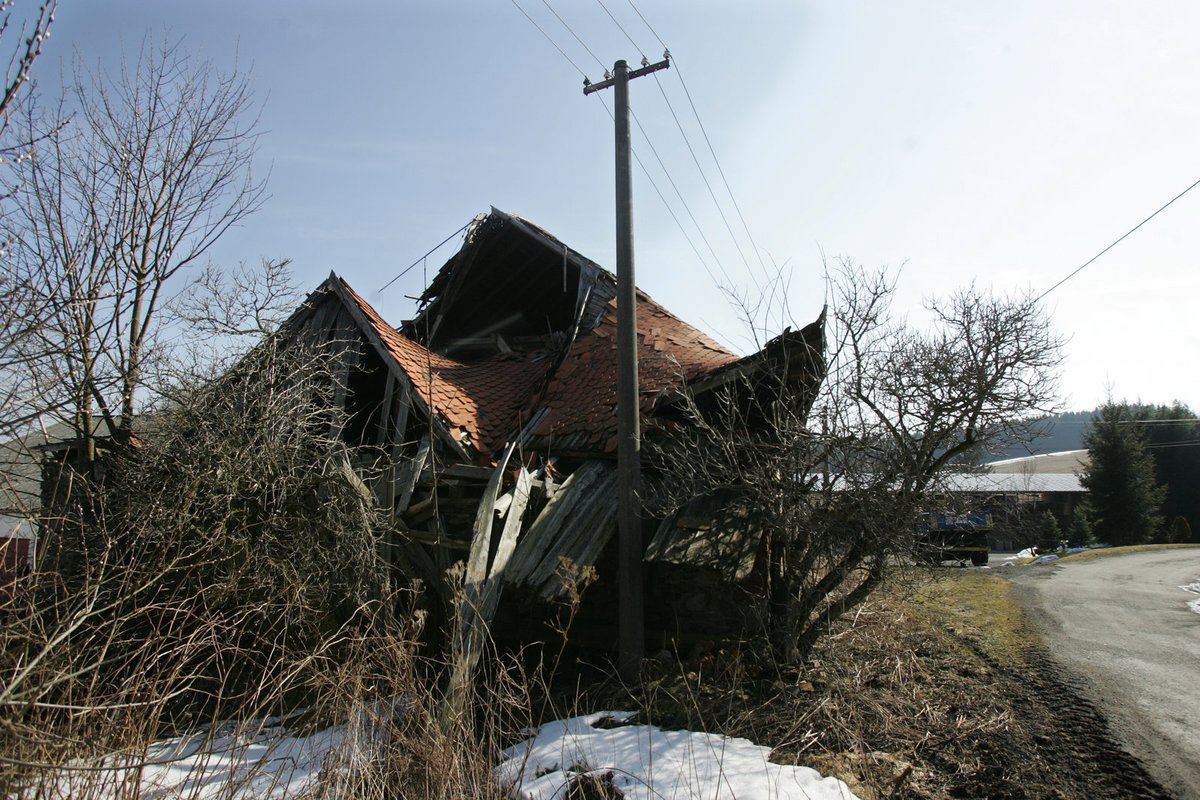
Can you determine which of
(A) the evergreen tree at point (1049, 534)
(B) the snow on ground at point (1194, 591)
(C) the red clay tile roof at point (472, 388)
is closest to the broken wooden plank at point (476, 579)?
(C) the red clay tile roof at point (472, 388)

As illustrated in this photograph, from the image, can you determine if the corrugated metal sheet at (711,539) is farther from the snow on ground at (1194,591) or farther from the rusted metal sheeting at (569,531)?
the snow on ground at (1194,591)

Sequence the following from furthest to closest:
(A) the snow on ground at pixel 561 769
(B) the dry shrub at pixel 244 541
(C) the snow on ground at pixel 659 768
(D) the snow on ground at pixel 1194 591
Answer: (D) the snow on ground at pixel 1194 591 → (B) the dry shrub at pixel 244 541 → (C) the snow on ground at pixel 659 768 → (A) the snow on ground at pixel 561 769

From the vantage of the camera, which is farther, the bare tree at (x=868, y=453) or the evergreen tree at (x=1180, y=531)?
the evergreen tree at (x=1180, y=531)

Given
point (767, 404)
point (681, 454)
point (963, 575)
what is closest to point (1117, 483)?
point (963, 575)

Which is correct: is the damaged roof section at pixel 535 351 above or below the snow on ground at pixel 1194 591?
above

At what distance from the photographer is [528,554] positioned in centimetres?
795

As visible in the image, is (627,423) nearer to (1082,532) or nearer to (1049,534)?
(1082,532)

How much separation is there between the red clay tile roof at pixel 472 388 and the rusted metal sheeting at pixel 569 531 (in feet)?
6.08

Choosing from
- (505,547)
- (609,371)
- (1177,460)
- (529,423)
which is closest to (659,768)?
(505,547)

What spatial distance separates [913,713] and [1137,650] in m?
3.88

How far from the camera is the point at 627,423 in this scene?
7.79 metres

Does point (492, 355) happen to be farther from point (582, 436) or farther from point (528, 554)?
point (528, 554)

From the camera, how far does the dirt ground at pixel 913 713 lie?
510 centimetres

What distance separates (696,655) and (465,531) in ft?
11.5
